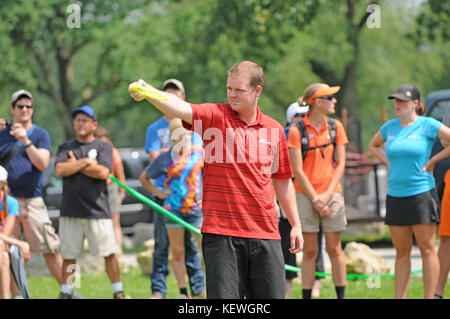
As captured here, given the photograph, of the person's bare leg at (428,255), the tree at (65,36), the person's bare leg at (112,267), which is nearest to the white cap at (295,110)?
the person's bare leg at (428,255)

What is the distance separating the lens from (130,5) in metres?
26.5

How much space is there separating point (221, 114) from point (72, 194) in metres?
3.64

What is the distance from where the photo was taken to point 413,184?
6.50m

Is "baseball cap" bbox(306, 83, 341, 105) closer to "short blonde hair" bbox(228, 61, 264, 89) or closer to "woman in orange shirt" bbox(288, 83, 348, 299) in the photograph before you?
"woman in orange shirt" bbox(288, 83, 348, 299)

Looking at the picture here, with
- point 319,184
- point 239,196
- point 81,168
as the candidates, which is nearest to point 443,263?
point 319,184

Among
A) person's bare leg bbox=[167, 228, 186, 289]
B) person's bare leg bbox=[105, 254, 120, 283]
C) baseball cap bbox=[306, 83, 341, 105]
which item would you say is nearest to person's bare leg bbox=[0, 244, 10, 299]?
person's bare leg bbox=[105, 254, 120, 283]

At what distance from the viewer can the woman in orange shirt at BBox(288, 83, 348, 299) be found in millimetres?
6738

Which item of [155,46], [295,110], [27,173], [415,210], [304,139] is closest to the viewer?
[415,210]

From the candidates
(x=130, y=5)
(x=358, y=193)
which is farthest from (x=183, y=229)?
(x=130, y=5)

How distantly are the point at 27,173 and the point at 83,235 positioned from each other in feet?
2.74

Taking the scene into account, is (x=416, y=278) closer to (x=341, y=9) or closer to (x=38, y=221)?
(x=38, y=221)

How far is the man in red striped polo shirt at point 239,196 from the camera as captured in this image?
4156 millimetres

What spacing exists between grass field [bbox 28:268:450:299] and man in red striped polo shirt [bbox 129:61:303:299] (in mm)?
3539

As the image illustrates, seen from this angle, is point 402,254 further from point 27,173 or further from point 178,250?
point 27,173
